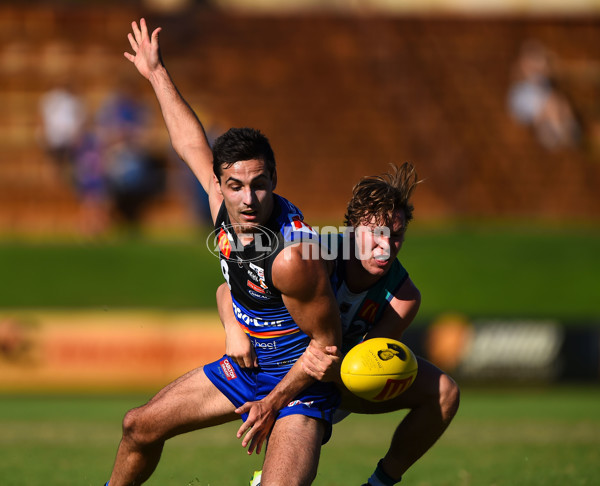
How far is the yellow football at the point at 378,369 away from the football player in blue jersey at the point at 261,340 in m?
0.20

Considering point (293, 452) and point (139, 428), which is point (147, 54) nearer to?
point (139, 428)

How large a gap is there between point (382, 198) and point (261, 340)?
43.0 inches

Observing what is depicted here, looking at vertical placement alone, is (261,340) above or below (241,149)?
below

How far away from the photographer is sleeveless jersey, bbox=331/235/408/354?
18.9 ft

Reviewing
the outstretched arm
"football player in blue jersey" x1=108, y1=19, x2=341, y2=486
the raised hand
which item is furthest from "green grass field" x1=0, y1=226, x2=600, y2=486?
the raised hand

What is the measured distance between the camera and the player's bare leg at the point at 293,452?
206 inches

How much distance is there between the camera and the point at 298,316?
17.4ft

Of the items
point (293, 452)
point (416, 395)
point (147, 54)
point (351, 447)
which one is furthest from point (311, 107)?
point (293, 452)

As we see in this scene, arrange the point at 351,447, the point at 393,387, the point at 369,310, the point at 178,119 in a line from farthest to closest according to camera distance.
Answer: the point at 351,447 → the point at 178,119 → the point at 369,310 → the point at 393,387

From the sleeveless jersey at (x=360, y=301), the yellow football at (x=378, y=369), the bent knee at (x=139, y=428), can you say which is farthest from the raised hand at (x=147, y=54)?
the yellow football at (x=378, y=369)

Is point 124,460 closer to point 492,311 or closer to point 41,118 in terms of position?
point 492,311

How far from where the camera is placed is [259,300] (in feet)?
18.3

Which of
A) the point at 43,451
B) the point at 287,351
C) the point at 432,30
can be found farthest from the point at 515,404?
the point at 432,30

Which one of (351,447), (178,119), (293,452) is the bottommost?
(351,447)
